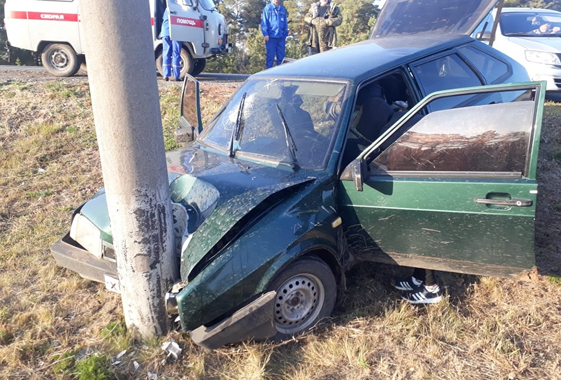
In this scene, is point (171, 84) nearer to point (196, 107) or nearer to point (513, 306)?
point (196, 107)

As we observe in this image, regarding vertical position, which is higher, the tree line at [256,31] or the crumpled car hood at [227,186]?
the tree line at [256,31]

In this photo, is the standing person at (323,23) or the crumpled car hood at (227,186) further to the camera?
the standing person at (323,23)

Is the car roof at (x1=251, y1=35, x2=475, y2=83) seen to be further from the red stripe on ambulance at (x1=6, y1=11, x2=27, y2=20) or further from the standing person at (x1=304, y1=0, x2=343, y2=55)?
the red stripe on ambulance at (x1=6, y1=11, x2=27, y2=20)

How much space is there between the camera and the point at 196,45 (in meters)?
10.0

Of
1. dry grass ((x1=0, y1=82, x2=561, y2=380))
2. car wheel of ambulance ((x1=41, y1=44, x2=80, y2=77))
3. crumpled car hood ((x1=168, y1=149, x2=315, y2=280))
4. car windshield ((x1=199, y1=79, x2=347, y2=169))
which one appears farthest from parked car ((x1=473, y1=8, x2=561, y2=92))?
car wheel of ambulance ((x1=41, y1=44, x2=80, y2=77))

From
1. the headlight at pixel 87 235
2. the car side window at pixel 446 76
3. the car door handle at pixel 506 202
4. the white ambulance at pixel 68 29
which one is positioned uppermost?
the white ambulance at pixel 68 29

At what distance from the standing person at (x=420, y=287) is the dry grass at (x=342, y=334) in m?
0.08

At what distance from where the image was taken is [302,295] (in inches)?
120

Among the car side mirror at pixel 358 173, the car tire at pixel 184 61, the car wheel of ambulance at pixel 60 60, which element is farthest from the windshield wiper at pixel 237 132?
the car wheel of ambulance at pixel 60 60

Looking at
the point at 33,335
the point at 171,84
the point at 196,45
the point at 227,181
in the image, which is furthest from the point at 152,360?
the point at 196,45

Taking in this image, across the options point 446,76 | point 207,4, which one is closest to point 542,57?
point 446,76

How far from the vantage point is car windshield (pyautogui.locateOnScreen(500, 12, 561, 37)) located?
812 centimetres

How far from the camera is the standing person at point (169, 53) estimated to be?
9.02m

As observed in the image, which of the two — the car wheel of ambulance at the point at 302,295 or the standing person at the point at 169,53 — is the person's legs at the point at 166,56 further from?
the car wheel of ambulance at the point at 302,295
